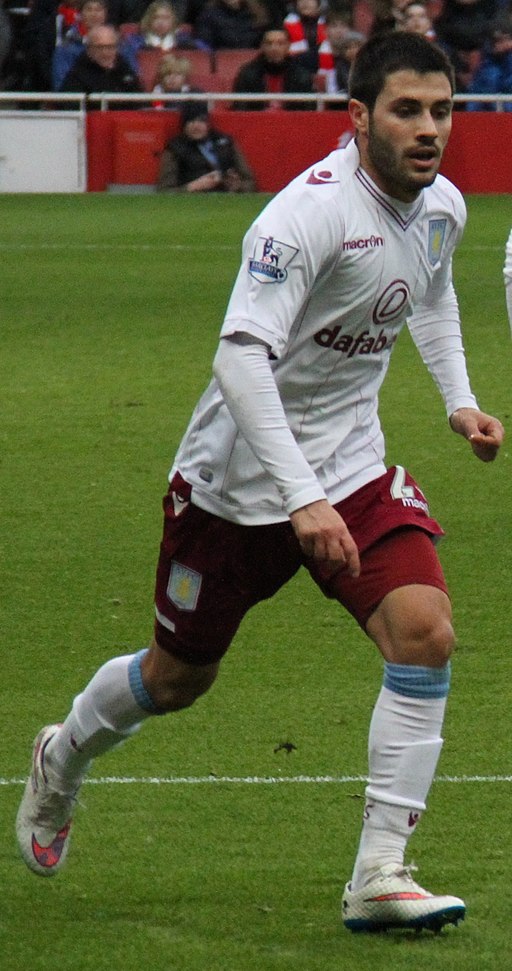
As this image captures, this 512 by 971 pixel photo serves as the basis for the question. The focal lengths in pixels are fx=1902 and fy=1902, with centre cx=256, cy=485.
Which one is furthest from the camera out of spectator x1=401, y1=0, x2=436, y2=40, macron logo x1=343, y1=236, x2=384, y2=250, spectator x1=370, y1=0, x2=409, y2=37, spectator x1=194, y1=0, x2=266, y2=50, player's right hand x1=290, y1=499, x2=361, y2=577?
spectator x1=194, y1=0, x2=266, y2=50

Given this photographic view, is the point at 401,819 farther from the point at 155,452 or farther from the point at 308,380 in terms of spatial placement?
the point at 155,452

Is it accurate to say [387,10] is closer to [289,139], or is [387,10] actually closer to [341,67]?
[341,67]

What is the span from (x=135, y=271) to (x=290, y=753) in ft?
35.6

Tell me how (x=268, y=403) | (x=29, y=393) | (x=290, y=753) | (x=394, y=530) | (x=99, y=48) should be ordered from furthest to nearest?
(x=99, y=48), (x=29, y=393), (x=290, y=753), (x=394, y=530), (x=268, y=403)

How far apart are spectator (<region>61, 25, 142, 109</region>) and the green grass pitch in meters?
9.77

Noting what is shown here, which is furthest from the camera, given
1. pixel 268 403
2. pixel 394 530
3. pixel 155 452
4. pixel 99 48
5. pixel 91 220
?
pixel 99 48

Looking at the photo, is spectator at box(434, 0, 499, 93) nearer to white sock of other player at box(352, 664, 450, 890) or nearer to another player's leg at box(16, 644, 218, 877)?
another player's leg at box(16, 644, 218, 877)

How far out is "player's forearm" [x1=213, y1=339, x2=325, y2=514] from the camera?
376 cm

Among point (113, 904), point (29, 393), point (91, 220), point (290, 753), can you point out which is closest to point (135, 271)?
point (91, 220)

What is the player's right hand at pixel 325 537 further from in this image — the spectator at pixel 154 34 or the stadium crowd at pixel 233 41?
the spectator at pixel 154 34

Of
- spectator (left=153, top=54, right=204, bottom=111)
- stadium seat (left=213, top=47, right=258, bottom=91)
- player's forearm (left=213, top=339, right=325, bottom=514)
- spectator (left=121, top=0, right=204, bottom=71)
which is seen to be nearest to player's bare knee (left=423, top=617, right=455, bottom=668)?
player's forearm (left=213, top=339, right=325, bottom=514)

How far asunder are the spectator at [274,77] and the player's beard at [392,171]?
57.5 feet

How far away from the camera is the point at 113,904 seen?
418cm

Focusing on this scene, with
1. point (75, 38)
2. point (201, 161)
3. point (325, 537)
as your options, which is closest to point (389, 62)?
point (325, 537)
